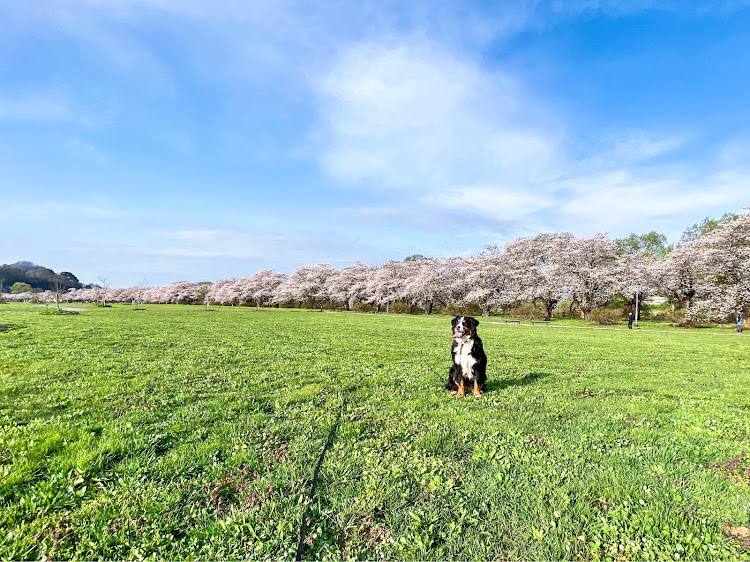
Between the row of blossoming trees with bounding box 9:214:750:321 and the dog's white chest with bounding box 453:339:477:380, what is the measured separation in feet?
126

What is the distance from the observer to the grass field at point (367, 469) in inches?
110

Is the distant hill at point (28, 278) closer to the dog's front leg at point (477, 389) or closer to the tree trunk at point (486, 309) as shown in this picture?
the tree trunk at point (486, 309)

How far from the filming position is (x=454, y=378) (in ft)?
23.7

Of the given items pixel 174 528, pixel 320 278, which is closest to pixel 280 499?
pixel 174 528

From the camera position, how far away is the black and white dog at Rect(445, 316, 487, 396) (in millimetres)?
6931

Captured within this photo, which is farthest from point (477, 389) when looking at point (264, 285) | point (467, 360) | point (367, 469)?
point (264, 285)

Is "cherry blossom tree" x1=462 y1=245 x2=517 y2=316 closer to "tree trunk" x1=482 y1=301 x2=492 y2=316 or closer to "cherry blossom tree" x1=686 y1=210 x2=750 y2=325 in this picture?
"tree trunk" x1=482 y1=301 x2=492 y2=316

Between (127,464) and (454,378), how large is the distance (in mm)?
5545

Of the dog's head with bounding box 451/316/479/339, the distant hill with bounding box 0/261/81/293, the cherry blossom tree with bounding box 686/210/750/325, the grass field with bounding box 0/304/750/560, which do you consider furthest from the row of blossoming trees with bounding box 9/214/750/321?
the distant hill with bounding box 0/261/81/293

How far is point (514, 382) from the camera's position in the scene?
8.15 m

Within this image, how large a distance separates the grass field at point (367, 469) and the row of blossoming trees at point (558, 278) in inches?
1543

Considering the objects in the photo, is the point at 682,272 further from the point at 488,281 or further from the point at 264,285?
the point at 264,285

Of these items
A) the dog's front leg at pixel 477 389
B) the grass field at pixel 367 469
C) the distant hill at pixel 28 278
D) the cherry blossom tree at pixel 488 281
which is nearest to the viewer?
the grass field at pixel 367 469

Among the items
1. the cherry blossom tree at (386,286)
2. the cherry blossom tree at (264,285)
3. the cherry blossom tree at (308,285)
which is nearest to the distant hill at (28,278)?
the cherry blossom tree at (264,285)
